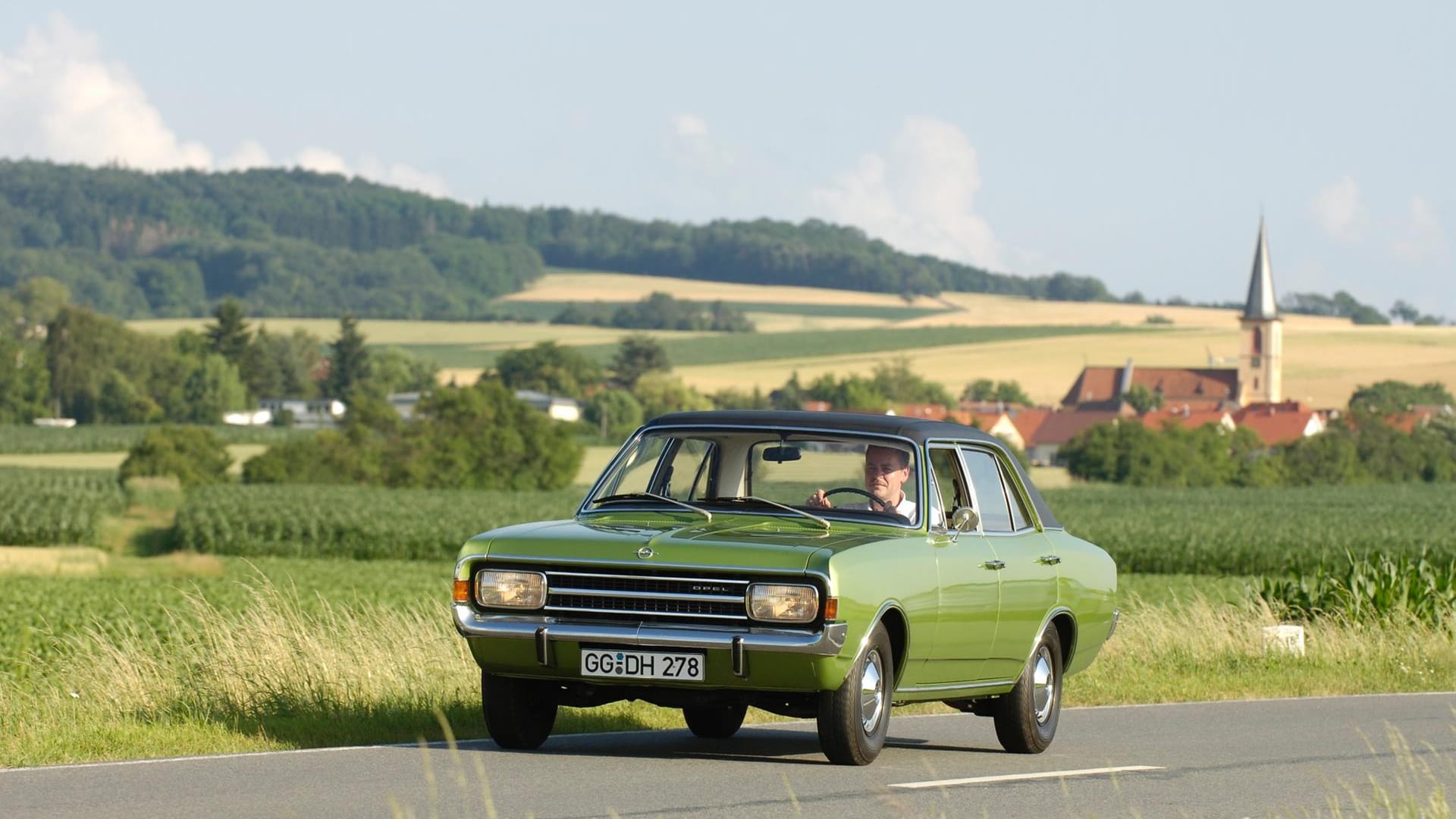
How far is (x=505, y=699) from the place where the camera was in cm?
1062

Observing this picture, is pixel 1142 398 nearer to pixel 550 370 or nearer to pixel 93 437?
pixel 550 370

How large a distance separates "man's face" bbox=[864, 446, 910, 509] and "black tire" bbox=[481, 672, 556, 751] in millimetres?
1998

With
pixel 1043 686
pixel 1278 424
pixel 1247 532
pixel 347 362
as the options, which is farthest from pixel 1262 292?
pixel 1043 686

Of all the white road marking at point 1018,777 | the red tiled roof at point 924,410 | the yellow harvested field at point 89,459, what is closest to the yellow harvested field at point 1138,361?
the red tiled roof at point 924,410

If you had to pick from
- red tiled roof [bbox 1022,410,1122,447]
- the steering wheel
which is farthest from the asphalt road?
red tiled roof [bbox 1022,410,1122,447]

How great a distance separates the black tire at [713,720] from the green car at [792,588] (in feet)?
0.04

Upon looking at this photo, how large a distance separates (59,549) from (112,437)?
67627 mm

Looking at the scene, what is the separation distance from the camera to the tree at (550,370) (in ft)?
558

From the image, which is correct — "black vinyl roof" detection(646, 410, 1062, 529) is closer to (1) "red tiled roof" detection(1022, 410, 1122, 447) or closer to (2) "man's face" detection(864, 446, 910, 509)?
(2) "man's face" detection(864, 446, 910, 509)

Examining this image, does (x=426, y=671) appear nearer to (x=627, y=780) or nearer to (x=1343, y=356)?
(x=627, y=780)

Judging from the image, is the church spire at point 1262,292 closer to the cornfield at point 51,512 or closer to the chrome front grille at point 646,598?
the cornfield at point 51,512

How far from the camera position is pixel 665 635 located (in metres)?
9.88

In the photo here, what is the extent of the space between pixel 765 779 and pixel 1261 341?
185 m

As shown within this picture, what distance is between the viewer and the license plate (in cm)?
985
